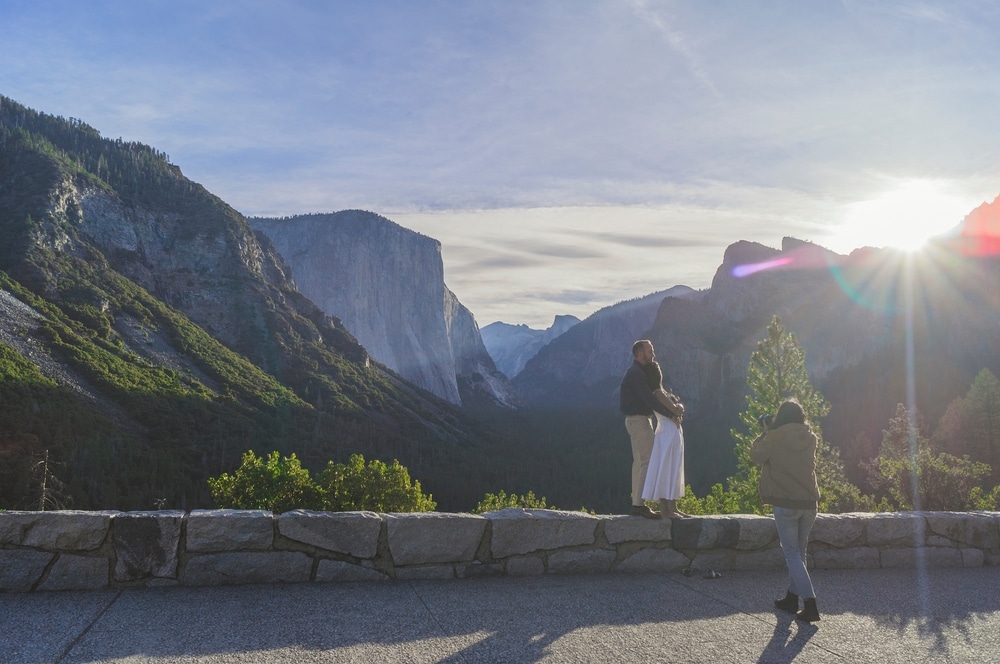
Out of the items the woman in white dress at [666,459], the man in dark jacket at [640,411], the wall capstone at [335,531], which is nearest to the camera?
the wall capstone at [335,531]

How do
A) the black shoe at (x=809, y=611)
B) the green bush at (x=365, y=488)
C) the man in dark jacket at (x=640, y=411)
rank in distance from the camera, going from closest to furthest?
the black shoe at (x=809, y=611), the man in dark jacket at (x=640, y=411), the green bush at (x=365, y=488)

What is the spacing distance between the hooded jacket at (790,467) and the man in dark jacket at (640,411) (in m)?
1.53

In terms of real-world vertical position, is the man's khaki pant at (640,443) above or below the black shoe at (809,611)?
above

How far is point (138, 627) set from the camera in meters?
5.85

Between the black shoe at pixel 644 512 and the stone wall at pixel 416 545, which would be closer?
the stone wall at pixel 416 545

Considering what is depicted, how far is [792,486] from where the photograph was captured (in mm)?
7352

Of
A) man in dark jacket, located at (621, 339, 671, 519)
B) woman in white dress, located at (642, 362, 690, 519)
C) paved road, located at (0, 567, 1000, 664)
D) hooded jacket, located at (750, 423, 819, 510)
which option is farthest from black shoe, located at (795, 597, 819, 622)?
man in dark jacket, located at (621, 339, 671, 519)

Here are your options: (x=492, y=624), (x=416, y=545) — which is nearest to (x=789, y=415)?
(x=492, y=624)

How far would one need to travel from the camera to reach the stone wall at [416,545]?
6.85 meters

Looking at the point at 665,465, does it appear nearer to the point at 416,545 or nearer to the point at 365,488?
the point at 416,545

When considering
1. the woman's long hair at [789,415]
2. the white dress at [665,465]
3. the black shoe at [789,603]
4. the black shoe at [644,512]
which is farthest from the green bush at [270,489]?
the woman's long hair at [789,415]

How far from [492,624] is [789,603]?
3.26 meters

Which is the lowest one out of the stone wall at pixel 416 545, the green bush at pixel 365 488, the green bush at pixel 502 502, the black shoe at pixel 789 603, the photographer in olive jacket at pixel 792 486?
the green bush at pixel 502 502

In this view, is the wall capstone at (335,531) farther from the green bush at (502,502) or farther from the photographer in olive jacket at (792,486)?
the green bush at (502,502)
